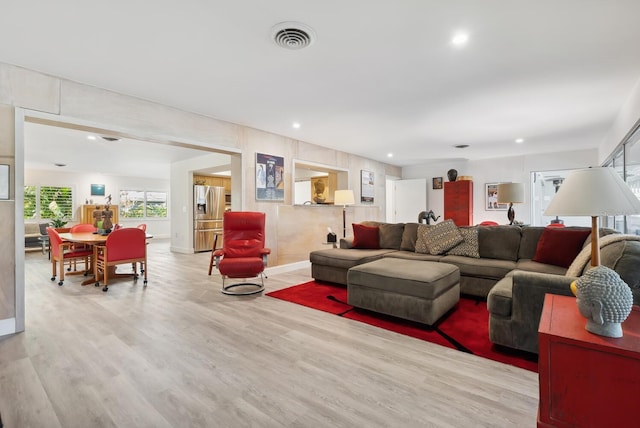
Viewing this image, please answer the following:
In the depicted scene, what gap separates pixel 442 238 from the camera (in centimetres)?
412

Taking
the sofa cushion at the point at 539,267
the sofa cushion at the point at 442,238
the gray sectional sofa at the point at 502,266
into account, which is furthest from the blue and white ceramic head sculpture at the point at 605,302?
the sofa cushion at the point at 442,238

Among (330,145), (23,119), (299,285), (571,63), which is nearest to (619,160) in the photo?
(571,63)

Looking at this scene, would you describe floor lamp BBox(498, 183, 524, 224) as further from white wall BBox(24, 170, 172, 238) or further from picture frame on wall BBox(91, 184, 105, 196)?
picture frame on wall BBox(91, 184, 105, 196)

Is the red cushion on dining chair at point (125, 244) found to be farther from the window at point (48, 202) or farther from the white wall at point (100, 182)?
the window at point (48, 202)

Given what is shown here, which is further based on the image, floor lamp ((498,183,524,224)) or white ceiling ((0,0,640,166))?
floor lamp ((498,183,524,224))

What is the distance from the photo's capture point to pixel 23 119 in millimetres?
2773

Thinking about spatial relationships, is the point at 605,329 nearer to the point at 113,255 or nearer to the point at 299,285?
the point at 299,285

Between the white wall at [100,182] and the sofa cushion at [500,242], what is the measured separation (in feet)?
27.0

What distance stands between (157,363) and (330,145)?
15.9 feet

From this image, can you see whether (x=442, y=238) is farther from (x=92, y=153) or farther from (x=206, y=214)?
(x=92, y=153)

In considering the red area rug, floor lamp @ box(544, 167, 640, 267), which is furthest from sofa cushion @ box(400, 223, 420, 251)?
floor lamp @ box(544, 167, 640, 267)

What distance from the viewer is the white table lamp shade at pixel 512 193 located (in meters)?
4.77

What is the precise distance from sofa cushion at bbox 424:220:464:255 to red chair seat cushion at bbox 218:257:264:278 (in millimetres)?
2334

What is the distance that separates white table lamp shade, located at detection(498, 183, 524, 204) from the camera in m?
4.77
